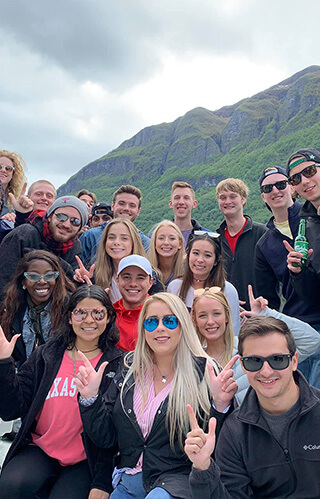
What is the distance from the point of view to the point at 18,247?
17.4ft

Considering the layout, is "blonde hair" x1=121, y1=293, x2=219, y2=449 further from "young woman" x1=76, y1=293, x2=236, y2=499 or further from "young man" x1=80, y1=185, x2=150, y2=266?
"young man" x1=80, y1=185, x2=150, y2=266

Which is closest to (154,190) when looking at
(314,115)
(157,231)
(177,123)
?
(314,115)

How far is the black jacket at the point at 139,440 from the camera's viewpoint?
310 cm

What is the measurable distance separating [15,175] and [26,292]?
9.12ft

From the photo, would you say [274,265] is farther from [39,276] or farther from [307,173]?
[39,276]

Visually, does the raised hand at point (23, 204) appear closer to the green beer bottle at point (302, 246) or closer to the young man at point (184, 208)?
the young man at point (184, 208)

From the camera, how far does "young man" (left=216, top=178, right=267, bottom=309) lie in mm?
6781

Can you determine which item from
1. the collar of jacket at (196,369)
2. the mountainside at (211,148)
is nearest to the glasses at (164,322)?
the collar of jacket at (196,369)

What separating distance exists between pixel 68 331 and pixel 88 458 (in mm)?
1269

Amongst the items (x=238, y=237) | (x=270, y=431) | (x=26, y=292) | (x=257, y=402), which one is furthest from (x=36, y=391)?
(x=238, y=237)

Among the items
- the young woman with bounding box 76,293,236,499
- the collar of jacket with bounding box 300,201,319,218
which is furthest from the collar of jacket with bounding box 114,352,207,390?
the collar of jacket with bounding box 300,201,319,218

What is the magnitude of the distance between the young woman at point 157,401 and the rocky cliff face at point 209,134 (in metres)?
111

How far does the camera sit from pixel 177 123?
179 metres

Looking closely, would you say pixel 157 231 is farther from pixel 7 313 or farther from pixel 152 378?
pixel 152 378
